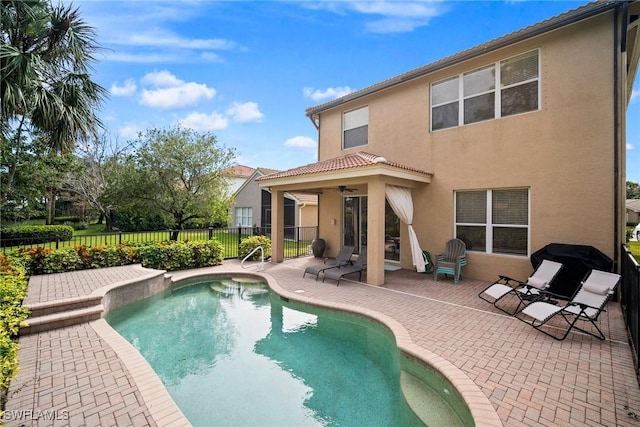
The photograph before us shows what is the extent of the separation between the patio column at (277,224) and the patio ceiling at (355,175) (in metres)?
0.81

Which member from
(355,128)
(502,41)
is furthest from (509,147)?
(355,128)

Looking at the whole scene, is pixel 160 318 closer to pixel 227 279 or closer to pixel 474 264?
pixel 227 279

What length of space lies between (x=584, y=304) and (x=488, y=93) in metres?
7.19

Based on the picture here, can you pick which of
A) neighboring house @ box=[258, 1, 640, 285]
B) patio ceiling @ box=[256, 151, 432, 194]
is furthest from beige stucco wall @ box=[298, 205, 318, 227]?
patio ceiling @ box=[256, 151, 432, 194]

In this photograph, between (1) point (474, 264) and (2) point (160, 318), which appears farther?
(1) point (474, 264)

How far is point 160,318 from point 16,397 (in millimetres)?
4103

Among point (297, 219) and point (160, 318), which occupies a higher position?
point (297, 219)

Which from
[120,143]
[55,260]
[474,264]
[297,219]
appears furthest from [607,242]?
[120,143]

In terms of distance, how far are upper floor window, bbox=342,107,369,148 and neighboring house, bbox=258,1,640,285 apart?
0.54 meters

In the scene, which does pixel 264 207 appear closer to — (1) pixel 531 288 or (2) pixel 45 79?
(2) pixel 45 79

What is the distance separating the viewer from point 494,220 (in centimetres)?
984

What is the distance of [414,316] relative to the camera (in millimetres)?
6898

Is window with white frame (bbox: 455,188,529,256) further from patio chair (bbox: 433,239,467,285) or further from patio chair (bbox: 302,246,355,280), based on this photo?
patio chair (bbox: 302,246,355,280)

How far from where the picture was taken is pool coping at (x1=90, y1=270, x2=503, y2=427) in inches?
139
